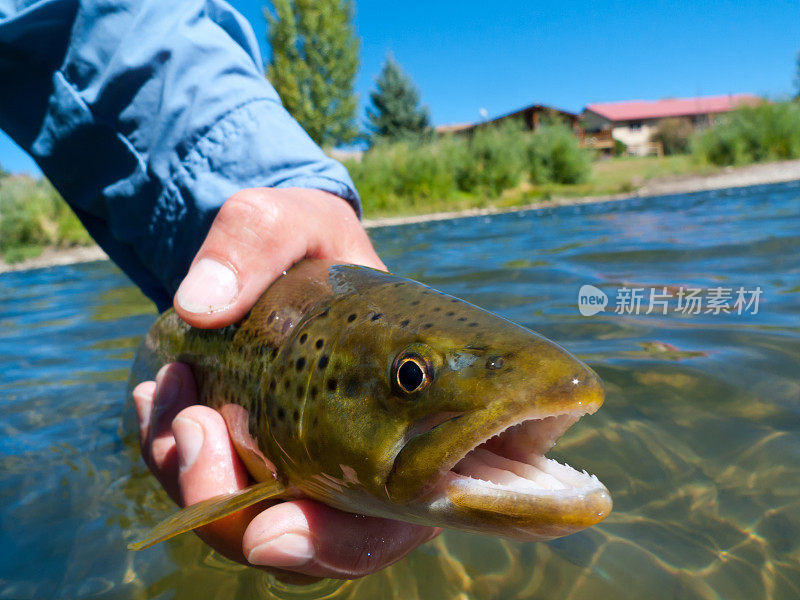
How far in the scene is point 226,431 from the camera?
2184 millimetres

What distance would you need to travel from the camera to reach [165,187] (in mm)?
2916

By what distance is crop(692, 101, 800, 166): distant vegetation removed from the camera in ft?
104

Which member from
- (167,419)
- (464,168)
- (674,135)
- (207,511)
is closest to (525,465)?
(207,511)

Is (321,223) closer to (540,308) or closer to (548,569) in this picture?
(548,569)

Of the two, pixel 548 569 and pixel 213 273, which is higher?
pixel 213 273

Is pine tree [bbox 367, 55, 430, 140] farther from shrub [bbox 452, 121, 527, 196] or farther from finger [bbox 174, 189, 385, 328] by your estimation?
finger [bbox 174, 189, 385, 328]

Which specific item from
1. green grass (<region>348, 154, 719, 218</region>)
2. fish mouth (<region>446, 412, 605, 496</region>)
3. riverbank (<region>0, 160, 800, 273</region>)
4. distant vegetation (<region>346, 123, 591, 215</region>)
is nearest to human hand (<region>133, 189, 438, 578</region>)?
fish mouth (<region>446, 412, 605, 496</region>)

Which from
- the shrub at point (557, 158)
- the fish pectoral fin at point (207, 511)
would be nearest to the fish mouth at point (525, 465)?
the fish pectoral fin at point (207, 511)

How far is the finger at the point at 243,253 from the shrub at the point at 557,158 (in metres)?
34.3

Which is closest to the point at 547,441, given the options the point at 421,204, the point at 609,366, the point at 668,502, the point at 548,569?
the point at 548,569

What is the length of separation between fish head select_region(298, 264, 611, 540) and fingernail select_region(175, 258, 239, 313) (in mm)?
591

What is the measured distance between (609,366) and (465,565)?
1884mm

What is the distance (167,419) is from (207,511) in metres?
0.84

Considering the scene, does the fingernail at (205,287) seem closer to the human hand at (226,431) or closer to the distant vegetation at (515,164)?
the human hand at (226,431)
